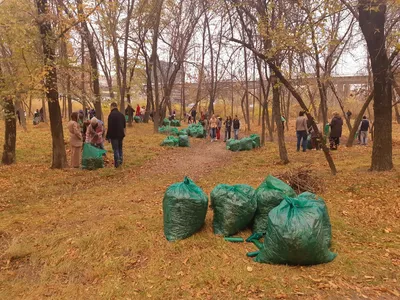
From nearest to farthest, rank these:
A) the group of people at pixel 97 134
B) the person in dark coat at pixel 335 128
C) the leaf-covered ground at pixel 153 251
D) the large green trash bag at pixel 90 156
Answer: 1. the leaf-covered ground at pixel 153 251
2. the group of people at pixel 97 134
3. the large green trash bag at pixel 90 156
4. the person in dark coat at pixel 335 128

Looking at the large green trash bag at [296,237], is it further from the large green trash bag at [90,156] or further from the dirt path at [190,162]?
the large green trash bag at [90,156]

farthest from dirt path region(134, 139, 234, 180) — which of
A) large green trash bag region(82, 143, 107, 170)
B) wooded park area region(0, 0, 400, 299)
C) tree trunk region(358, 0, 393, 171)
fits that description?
tree trunk region(358, 0, 393, 171)

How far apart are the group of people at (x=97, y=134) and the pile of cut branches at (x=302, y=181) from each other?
14.4 feet

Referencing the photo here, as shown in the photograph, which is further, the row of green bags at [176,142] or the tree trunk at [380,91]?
the row of green bags at [176,142]

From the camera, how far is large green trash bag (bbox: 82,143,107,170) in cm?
809

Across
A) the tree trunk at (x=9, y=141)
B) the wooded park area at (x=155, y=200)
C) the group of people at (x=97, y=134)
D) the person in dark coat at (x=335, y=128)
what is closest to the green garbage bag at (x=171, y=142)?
the wooded park area at (x=155, y=200)

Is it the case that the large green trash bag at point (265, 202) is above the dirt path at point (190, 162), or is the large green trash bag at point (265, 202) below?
above

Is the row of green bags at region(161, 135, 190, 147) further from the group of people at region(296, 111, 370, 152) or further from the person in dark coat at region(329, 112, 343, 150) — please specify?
the person in dark coat at region(329, 112, 343, 150)

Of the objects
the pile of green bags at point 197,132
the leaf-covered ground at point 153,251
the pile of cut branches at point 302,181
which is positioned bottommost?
the leaf-covered ground at point 153,251

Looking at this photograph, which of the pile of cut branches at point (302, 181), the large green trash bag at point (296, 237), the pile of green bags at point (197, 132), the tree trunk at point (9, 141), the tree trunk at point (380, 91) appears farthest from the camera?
the pile of green bags at point (197, 132)

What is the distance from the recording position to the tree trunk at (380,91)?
6332 millimetres

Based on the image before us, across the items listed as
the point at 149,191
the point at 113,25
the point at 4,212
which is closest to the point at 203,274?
the point at 149,191

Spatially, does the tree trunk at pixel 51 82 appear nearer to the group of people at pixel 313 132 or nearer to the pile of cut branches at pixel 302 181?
the pile of cut branches at pixel 302 181

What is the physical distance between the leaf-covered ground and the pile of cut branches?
0.28m
